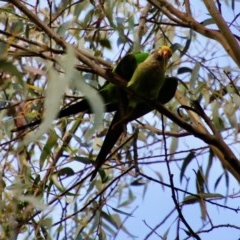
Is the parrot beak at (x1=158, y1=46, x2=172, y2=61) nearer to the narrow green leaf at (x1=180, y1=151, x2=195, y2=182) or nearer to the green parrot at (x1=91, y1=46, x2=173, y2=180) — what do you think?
the green parrot at (x1=91, y1=46, x2=173, y2=180)

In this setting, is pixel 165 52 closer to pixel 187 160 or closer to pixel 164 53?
pixel 164 53

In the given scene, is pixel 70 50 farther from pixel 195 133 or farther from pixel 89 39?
pixel 89 39

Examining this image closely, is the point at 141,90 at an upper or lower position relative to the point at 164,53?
lower

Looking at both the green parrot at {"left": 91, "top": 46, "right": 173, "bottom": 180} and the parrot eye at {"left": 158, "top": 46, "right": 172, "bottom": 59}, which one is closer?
the green parrot at {"left": 91, "top": 46, "right": 173, "bottom": 180}

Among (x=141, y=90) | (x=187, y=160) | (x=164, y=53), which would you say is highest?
(x=164, y=53)

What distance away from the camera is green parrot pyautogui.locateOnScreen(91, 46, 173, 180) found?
5.10ft

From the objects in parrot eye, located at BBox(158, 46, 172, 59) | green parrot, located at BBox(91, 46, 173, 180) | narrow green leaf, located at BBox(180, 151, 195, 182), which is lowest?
narrow green leaf, located at BBox(180, 151, 195, 182)

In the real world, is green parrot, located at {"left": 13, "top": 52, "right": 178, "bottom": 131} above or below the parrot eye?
below

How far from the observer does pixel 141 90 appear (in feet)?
5.25

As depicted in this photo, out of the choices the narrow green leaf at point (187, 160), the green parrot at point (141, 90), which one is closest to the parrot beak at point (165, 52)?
the green parrot at point (141, 90)

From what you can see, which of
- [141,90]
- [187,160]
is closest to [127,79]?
[141,90]

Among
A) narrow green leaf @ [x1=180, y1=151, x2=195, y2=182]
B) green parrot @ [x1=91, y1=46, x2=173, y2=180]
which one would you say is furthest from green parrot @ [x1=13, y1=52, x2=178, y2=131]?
narrow green leaf @ [x1=180, y1=151, x2=195, y2=182]

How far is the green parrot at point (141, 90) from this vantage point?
1.56 metres

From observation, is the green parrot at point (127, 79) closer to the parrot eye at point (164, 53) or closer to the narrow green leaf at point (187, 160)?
the parrot eye at point (164, 53)
